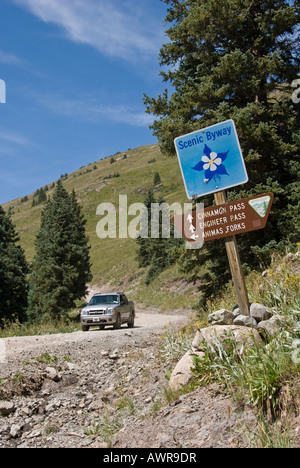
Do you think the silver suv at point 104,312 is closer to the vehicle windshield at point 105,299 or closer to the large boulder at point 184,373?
the vehicle windshield at point 105,299

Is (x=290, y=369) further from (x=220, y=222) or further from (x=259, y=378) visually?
(x=220, y=222)

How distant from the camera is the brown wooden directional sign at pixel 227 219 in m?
5.52

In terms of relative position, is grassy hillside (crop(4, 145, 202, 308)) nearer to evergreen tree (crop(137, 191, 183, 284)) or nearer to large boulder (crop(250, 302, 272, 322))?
A: evergreen tree (crop(137, 191, 183, 284))

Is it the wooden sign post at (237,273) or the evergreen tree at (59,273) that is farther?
the evergreen tree at (59,273)

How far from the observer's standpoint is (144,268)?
60.9 metres

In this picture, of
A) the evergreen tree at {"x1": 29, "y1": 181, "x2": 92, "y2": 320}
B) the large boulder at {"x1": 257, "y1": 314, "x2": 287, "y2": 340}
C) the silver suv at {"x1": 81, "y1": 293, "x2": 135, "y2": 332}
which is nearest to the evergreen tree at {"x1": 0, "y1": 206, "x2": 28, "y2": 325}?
the evergreen tree at {"x1": 29, "y1": 181, "x2": 92, "y2": 320}

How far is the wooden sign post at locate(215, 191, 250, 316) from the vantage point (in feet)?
18.4

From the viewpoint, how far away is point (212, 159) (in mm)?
5898

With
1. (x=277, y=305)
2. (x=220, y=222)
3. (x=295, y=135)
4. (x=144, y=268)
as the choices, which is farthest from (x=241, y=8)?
(x=144, y=268)

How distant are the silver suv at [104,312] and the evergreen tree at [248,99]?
449 cm

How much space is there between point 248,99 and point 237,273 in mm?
10502

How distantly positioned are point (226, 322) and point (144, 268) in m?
55.6

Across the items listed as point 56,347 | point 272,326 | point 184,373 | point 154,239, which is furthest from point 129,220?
point 272,326

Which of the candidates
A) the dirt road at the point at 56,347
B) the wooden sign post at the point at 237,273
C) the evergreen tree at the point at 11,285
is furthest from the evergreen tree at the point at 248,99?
the evergreen tree at the point at 11,285
